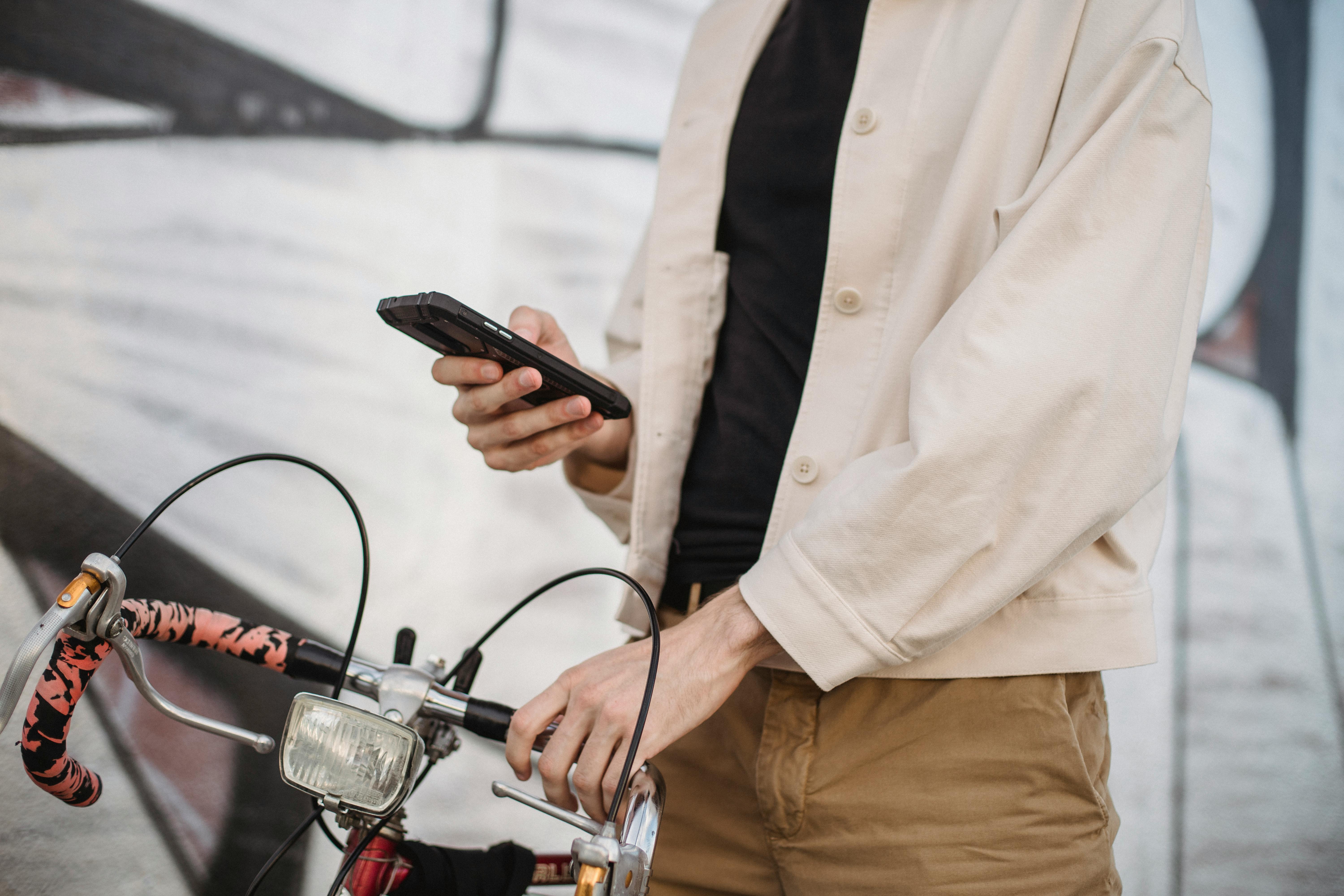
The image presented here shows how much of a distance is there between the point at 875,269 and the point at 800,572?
33 cm

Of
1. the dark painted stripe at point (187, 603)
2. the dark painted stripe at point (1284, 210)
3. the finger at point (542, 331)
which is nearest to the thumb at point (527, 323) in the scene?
the finger at point (542, 331)

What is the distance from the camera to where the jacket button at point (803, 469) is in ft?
2.20

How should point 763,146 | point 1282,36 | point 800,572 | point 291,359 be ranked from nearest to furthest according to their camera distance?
point 800,572, point 763,146, point 291,359, point 1282,36

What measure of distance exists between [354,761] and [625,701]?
193mm

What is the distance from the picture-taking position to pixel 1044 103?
0.61m

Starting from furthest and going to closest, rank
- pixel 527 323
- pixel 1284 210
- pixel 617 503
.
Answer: pixel 1284 210 < pixel 617 503 < pixel 527 323

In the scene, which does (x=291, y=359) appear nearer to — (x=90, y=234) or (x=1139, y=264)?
(x=90, y=234)

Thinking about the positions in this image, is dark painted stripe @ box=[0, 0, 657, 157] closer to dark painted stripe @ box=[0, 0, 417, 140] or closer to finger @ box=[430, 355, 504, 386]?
dark painted stripe @ box=[0, 0, 417, 140]

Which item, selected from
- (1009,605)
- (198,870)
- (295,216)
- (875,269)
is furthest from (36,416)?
(1009,605)

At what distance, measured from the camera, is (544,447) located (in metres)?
0.76

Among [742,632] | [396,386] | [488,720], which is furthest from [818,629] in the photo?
[396,386]

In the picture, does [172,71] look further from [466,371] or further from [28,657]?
[28,657]

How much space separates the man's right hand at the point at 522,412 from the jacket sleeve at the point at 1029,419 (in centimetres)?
27

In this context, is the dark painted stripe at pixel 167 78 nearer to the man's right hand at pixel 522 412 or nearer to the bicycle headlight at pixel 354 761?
the man's right hand at pixel 522 412
